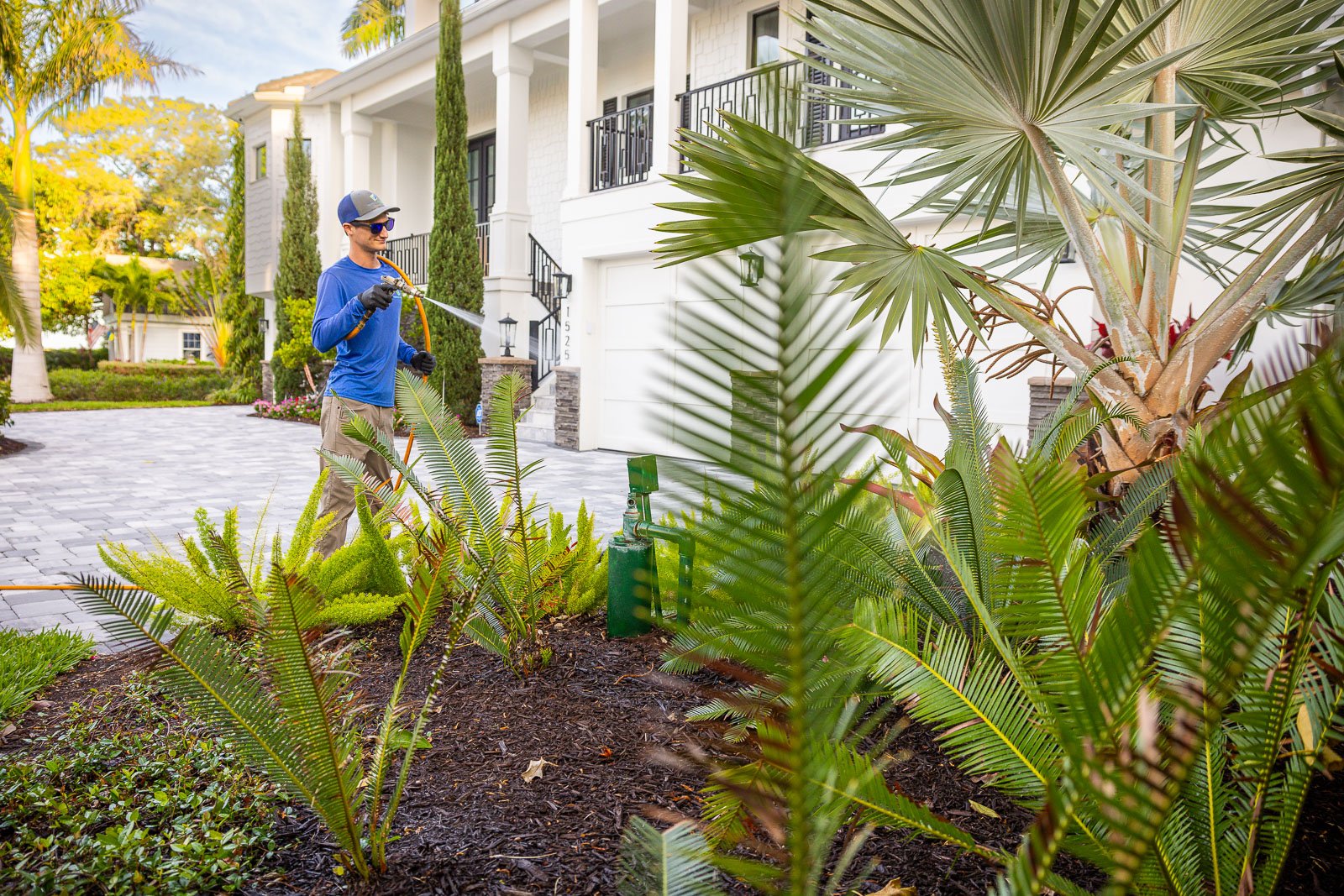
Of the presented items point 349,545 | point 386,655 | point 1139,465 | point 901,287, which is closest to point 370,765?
point 386,655

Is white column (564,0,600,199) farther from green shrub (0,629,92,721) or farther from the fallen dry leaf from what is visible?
the fallen dry leaf

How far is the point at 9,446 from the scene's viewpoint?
1060 cm

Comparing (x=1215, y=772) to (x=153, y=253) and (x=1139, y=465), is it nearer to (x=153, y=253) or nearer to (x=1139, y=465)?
(x=1139, y=465)

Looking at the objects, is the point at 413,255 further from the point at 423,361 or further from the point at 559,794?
the point at 559,794

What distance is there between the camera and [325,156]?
60.1 feet

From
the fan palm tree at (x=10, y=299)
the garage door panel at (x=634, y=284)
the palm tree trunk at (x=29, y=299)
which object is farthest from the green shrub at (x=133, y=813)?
the palm tree trunk at (x=29, y=299)

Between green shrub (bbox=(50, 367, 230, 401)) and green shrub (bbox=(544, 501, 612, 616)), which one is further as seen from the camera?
green shrub (bbox=(50, 367, 230, 401))

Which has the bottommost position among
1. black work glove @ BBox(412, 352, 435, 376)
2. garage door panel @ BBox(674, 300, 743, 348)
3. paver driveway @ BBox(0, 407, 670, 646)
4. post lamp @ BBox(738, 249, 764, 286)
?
paver driveway @ BBox(0, 407, 670, 646)

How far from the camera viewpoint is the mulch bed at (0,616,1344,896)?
67.5 inches

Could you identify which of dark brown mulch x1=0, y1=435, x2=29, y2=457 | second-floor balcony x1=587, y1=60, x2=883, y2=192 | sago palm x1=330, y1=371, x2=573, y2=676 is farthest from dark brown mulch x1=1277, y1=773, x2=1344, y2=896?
dark brown mulch x1=0, y1=435, x2=29, y2=457

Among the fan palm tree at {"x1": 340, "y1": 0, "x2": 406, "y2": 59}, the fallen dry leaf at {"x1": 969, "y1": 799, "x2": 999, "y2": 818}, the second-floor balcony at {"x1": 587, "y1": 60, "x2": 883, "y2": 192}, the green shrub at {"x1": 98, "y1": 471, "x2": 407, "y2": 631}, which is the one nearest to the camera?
the fallen dry leaf at {"x1": 969, "y1": 799, "x2": 999, "y2": 818}

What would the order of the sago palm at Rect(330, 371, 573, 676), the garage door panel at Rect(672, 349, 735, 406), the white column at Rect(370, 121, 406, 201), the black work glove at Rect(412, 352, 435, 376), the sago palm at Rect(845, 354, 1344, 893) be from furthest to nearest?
the white column at Rect(370, 121, 406, 201), the black work glove at Rect(412, 352, 435, 376), the sago palm at Rect(330, 371, 573, 676), the sago palm at Rect(845, 354, 1344, 893), the garage door panel at Rect(672, 349, 735, 406)

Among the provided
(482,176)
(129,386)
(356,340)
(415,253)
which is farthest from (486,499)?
(129,386)

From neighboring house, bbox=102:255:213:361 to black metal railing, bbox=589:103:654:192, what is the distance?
2108cm
